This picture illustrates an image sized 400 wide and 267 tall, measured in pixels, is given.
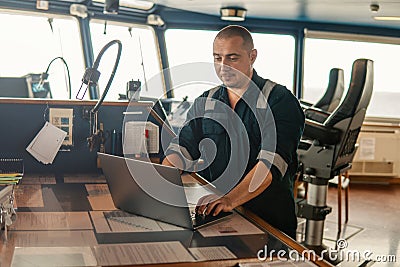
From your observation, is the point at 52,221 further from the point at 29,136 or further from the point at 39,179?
the point at 29,136

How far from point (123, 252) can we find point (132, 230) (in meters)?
0.22

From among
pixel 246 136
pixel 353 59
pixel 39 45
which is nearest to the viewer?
pixel 246 136

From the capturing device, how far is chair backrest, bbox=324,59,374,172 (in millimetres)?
3699

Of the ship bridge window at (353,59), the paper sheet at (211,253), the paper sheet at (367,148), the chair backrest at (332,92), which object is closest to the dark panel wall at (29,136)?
the paper sheet at (211,253)

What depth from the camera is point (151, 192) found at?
1.76m

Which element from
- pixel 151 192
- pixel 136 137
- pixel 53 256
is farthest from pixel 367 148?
pixel 53 256

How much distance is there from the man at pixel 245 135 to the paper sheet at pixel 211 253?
0.44 metres

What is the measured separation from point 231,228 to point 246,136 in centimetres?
65

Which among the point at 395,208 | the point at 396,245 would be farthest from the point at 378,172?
the point at 396,245

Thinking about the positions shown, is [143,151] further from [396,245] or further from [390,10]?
[390,10]

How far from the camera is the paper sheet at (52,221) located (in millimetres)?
1651

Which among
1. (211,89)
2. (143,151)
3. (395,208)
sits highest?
(211,89)

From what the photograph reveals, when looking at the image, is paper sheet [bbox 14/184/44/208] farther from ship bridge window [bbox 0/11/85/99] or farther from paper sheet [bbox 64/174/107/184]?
ship bridge window [bbox 0/11/85/99]

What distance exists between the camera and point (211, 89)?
2428 mm
